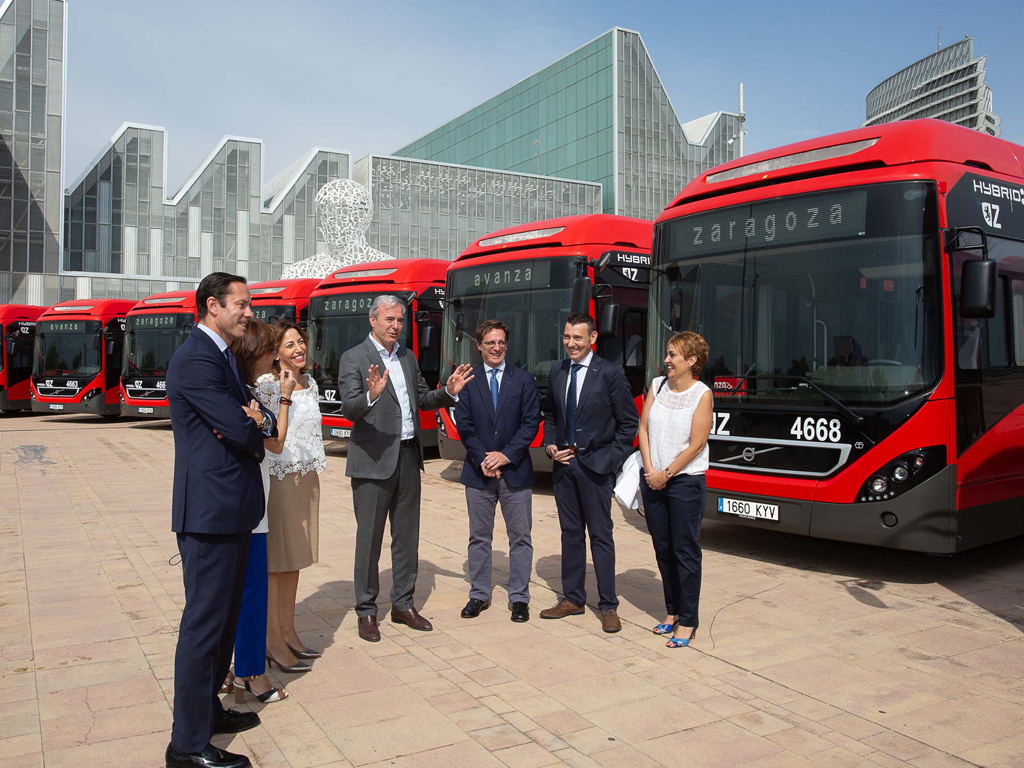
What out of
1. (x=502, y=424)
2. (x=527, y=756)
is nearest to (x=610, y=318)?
(x=502, y=424)

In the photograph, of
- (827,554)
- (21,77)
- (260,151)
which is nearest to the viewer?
(827,554)

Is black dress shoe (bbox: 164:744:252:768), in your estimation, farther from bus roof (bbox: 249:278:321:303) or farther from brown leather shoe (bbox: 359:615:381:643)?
bus roof (bbox: 249:278:321:303)

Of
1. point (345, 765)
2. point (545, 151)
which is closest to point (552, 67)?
point (545, 151)

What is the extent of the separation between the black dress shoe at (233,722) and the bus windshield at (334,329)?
10891mm

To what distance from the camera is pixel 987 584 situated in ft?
22.0

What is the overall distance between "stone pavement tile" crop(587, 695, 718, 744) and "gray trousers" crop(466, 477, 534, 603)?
5.04 ft

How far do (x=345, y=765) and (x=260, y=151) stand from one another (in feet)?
174

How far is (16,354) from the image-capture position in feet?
80.4

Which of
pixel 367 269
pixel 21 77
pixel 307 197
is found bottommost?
pixel 367 269

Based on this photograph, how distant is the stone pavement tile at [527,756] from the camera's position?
352cm

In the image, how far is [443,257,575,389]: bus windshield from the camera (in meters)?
10.4

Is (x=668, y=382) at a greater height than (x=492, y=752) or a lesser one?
greater

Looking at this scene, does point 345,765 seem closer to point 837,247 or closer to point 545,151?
point 837,247

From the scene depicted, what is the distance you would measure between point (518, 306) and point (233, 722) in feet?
24.8
